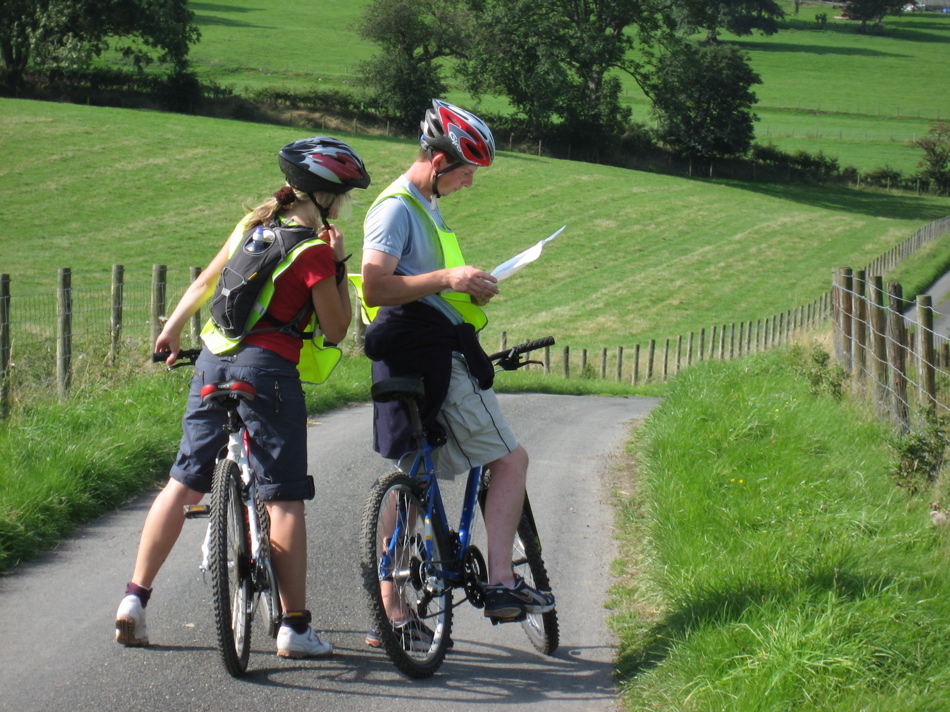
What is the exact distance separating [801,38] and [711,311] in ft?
300

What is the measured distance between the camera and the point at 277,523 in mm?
3883

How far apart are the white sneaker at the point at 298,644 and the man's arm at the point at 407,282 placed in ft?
4.37

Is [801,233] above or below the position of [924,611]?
below

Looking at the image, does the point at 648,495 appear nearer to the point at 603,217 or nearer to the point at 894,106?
the point at 603,217

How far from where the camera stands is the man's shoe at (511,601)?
12.9 feet

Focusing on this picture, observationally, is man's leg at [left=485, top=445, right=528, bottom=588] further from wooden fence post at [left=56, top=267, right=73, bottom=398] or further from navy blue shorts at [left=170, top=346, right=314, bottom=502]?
wooden fence post at [left=56, top=267, right=73, bottom=398]

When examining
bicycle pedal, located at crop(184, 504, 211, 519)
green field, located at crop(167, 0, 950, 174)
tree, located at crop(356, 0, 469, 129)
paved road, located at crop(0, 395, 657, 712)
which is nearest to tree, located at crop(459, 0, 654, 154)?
tree, located at crop(356, 0, 469, 129)

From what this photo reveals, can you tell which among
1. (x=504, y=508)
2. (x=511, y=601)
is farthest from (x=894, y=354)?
(x=511, y=601)

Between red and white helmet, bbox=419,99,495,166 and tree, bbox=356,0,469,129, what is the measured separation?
63.0m

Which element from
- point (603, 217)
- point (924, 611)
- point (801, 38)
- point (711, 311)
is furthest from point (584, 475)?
point (801, 38)

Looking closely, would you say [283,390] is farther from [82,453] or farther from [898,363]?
[898,363]

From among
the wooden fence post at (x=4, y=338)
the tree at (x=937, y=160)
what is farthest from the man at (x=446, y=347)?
the tree at (x=937, y=160)

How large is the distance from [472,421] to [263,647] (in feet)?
4.16

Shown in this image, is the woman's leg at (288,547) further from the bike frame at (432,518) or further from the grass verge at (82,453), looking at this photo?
the grass verge at (82,453)
